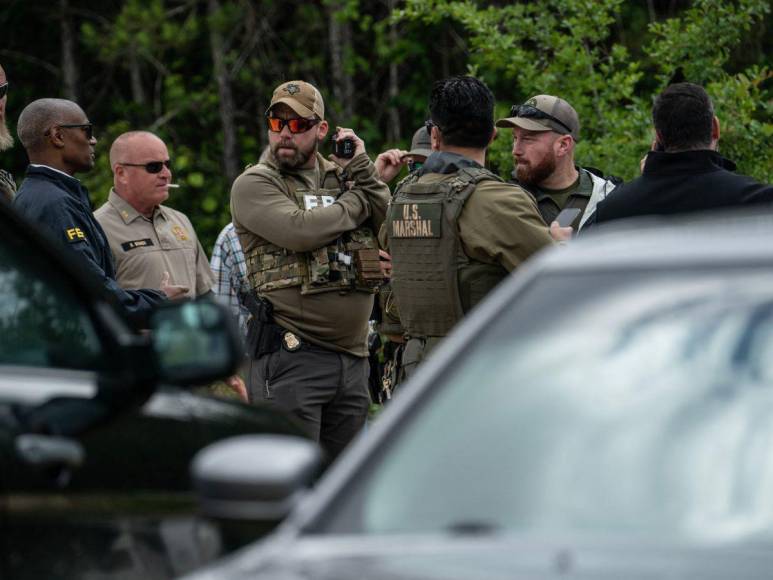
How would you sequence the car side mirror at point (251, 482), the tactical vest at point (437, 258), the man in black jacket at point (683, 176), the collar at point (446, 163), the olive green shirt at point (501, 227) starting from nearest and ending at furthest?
the car side mirror at point (251, 482) → the man in black jacket at point (683, 176) → the olive green shirt at point (501, 227) → the tactical vest at point (437, 258) → the collar at point (446, 163)

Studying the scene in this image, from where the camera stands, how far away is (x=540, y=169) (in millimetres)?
6801

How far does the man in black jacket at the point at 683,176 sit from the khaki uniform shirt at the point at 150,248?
216 centimetres

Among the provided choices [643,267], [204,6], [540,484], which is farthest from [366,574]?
[204,6]

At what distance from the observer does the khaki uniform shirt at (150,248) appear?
6750mm

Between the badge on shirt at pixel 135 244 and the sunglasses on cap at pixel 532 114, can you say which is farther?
the sunglasses on cap at pixel 532 114

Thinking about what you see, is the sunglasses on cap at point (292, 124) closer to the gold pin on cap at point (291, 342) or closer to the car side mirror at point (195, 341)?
the gold pin on cap at point (291, 342)

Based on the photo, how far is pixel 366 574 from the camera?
2344mm

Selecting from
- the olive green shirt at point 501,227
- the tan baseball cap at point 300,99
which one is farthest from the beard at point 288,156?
the olive green shirt at point 501,227

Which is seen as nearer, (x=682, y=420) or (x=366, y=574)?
(x=366, y=574)

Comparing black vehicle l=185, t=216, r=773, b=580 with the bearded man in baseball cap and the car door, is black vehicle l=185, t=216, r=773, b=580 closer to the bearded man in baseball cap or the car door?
the car door

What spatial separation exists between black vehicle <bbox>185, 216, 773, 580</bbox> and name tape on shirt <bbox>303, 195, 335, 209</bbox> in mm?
3827

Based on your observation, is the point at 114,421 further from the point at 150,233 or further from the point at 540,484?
the point at 150,233

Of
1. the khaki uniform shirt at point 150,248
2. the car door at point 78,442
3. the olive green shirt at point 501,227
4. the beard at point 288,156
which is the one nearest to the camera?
the car door at point 78,442

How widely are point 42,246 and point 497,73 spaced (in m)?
12.0
